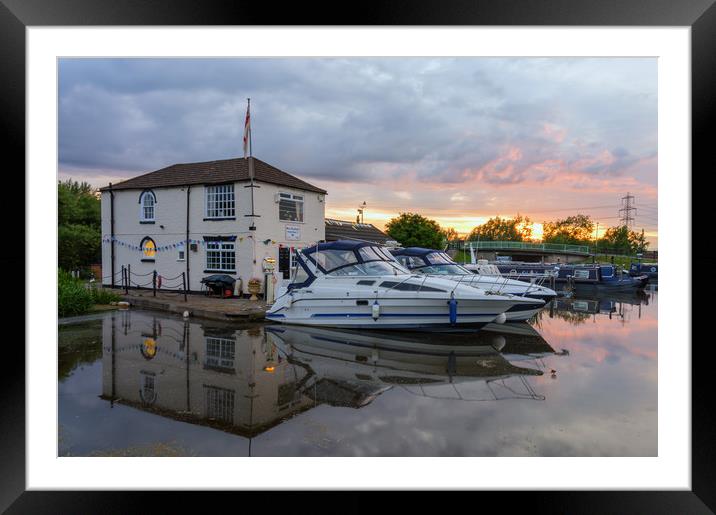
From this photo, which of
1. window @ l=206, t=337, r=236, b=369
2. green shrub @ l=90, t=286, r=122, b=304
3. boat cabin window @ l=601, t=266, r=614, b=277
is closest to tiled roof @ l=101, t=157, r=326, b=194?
green shrub @ l=90, t=286, r=122, b=304

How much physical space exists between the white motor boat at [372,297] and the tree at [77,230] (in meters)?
10.6

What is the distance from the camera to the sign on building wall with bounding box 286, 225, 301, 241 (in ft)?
47.4

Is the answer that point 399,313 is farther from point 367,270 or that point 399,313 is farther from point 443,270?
point 443,270

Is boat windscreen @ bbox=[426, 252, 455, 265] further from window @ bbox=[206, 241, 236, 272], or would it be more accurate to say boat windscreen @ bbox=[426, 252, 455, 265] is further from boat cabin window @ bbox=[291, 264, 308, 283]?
window @ bbox=[206, 241, 236, 272]

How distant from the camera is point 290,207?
47.9 feet

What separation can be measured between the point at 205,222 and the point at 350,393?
10313 millimetres

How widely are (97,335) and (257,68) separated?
7.21 meters

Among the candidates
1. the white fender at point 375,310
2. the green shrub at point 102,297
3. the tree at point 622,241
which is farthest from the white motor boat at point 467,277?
the tree at point 622,241

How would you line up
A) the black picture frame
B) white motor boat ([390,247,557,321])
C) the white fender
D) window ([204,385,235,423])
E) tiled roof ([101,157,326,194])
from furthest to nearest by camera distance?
tiled roof ([101,157,326,194])
white motor boat ([390,247,557,321])
the white fender
window ([204,385,235,423])
the black picture frame

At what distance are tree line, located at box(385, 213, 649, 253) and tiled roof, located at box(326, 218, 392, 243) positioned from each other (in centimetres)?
768

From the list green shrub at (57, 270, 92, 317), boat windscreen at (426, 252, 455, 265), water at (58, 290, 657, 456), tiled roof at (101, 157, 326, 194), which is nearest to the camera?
water at (58, 290, 657, 456)
